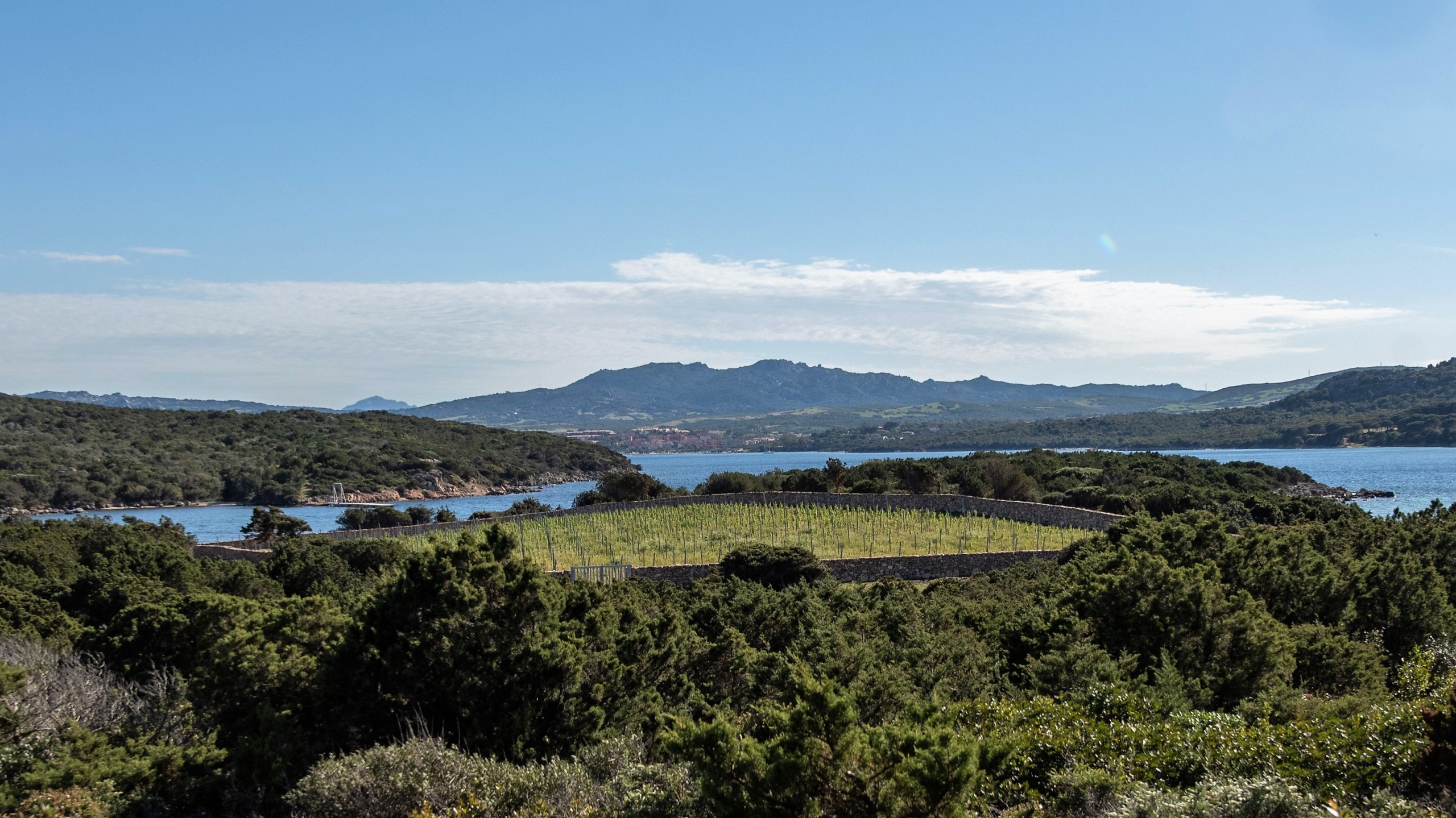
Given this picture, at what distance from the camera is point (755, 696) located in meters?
12.7

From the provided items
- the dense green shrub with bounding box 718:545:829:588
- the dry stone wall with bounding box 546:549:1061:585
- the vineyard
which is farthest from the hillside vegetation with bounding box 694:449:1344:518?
the dense green shrub with bounding box 718:545:829:588

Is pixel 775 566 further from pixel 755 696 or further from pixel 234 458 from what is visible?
pixel 234 458

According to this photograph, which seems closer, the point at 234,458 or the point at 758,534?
the point at 758,534

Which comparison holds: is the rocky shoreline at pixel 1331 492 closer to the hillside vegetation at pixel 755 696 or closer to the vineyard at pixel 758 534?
the vineyard at pixel 758 534

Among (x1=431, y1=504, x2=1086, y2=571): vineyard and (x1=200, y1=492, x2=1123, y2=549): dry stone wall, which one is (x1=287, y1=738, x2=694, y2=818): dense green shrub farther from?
(x1=200, y1=492, x2=1123, y2=549): dry stone wall

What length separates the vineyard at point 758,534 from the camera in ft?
106

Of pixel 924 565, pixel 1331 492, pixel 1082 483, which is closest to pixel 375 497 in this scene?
pixel 1082 483

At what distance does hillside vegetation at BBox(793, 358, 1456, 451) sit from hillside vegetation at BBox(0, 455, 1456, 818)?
5080 inches

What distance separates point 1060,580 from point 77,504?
8123 cm

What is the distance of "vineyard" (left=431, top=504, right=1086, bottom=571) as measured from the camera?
106 feet

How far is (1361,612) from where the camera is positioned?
57.0ft

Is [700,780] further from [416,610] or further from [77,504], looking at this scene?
[77,504]

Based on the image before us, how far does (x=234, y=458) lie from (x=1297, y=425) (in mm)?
139354

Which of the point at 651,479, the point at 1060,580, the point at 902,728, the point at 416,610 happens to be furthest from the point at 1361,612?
the point at 651,479
